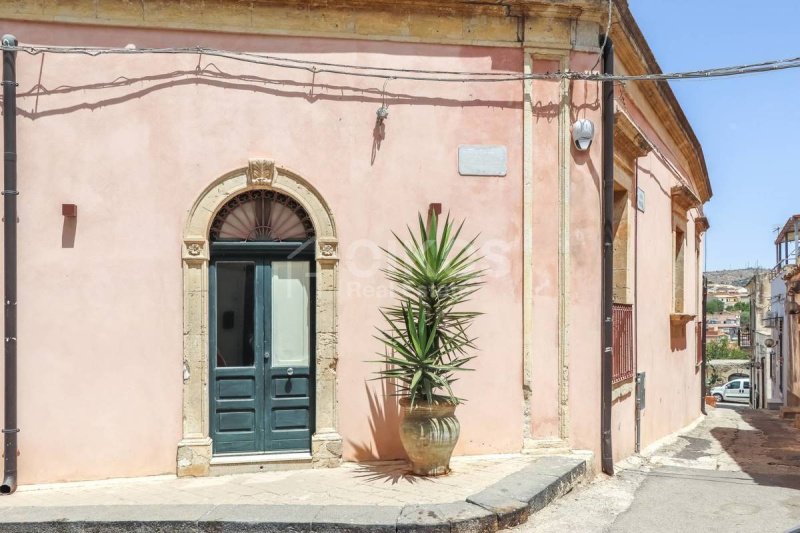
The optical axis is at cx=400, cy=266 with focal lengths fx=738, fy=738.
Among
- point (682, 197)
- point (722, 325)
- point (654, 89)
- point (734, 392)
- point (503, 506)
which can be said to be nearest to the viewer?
point (503, 506)

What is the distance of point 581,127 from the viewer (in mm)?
7195

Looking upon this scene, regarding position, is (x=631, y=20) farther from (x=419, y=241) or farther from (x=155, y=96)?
(x=155, y=96)

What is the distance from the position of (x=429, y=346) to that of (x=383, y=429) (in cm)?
118

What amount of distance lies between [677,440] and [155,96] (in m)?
8.82

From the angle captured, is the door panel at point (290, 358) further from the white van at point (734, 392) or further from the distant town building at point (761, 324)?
the white van at point (734, 392)

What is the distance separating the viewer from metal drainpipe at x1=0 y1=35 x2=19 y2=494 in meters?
6.39

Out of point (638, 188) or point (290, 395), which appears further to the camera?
point (638, 188)

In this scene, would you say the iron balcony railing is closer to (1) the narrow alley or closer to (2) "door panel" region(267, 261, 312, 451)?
(1) the narrow alley

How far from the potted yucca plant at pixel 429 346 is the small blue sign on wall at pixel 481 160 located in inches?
26.0

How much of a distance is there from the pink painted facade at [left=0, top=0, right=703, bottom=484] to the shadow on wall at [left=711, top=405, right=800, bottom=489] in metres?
2.06

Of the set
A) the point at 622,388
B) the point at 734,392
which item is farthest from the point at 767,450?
the point at 734,392

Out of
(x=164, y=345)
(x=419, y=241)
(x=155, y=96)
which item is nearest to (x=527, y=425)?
(x=419, y=241)

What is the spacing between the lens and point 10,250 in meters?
6.43

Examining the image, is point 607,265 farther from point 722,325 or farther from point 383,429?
point 722,325
